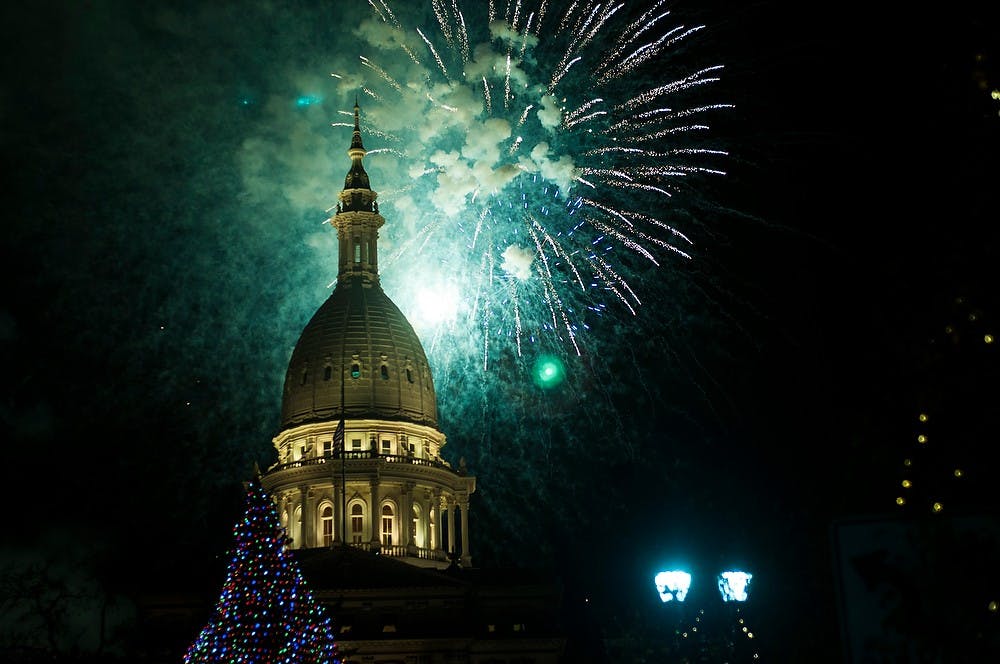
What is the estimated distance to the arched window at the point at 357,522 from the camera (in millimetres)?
89562

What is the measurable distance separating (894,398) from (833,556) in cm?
536

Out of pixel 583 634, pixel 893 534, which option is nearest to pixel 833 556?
pixel 893 534

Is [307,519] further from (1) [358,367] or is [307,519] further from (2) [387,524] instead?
(1) [358,367]

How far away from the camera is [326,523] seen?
8988cm

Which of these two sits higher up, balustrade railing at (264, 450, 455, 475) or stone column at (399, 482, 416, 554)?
balustrade railing at (264, 450, 455, 475)

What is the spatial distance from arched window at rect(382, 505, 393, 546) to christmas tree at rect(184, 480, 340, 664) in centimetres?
4689

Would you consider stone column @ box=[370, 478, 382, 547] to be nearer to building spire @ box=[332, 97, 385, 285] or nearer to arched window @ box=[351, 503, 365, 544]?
arched window @ box=[351, 503, 365, 544]

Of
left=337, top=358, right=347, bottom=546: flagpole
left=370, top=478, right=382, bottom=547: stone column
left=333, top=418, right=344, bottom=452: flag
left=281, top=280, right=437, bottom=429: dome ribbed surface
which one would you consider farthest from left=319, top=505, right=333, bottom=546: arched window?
left=281, top=280, right=437, bottom=429: dome ribbed surface

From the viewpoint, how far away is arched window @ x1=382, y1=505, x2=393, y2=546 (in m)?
89.9

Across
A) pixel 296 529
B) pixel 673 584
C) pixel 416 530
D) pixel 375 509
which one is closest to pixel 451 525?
pixel 416 530

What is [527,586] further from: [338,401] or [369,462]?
[338,401]

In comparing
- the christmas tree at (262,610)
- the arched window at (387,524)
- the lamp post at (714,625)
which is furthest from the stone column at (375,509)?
the lamp post at (714,625)

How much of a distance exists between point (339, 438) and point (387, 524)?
372 inches

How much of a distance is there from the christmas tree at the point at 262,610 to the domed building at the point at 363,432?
4210 cm
